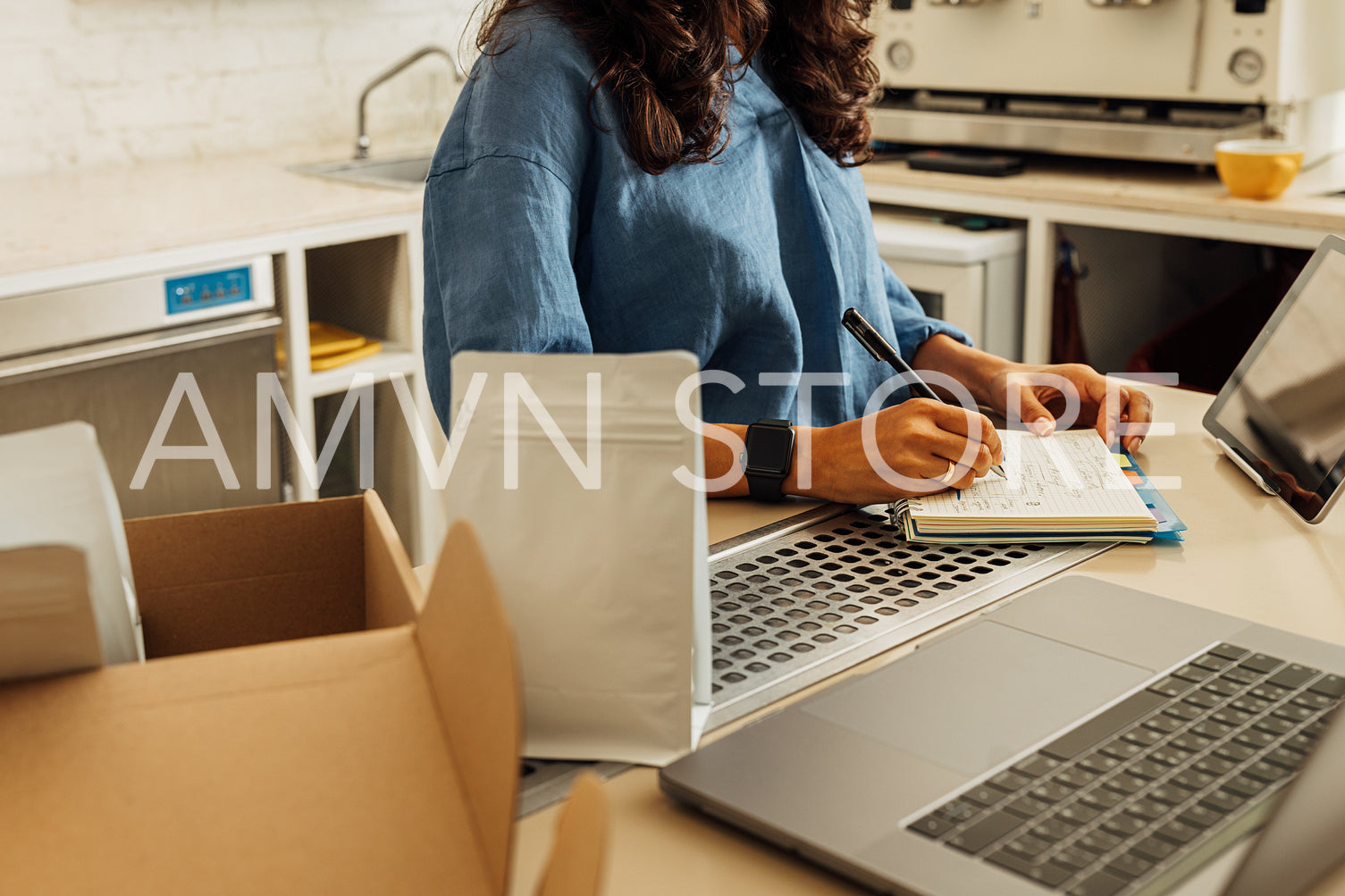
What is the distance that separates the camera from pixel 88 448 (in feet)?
1.94

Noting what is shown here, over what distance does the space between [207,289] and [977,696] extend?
1.64 metres

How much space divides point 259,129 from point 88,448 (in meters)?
2.33

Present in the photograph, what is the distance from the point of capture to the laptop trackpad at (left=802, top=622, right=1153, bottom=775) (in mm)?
658

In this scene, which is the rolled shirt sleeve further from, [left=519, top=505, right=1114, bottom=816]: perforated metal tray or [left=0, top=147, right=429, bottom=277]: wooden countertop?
[left=0, top=147, right=429, bottom=277]: wooden countertop

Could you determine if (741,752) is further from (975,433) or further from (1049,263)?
(1049,263)

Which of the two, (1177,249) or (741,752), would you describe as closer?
(741,752)

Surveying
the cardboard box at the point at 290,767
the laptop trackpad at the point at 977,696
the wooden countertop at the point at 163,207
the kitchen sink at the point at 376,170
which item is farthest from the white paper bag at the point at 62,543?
→ the kitchen sink at the point at 376,170

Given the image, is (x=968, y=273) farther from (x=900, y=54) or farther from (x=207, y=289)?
(x=207, y=289)

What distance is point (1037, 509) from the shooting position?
993 millimetres

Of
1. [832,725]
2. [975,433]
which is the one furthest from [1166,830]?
[975,433]

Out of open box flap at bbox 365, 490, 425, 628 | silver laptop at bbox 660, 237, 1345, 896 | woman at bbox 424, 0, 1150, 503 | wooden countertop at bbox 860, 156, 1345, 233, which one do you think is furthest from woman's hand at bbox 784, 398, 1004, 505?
wooden countertop at bbox 860, 156, 1345, 233

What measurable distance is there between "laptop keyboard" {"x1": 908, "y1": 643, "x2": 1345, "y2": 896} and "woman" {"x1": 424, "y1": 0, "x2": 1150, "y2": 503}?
35cm

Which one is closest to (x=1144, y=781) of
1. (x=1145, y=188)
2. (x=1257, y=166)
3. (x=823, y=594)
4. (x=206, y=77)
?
(x=823, y=594)

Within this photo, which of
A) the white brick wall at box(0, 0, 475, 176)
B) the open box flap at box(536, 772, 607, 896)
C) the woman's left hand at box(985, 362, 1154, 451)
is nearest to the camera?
the open box flap at box(536, 772, 607, 896)
